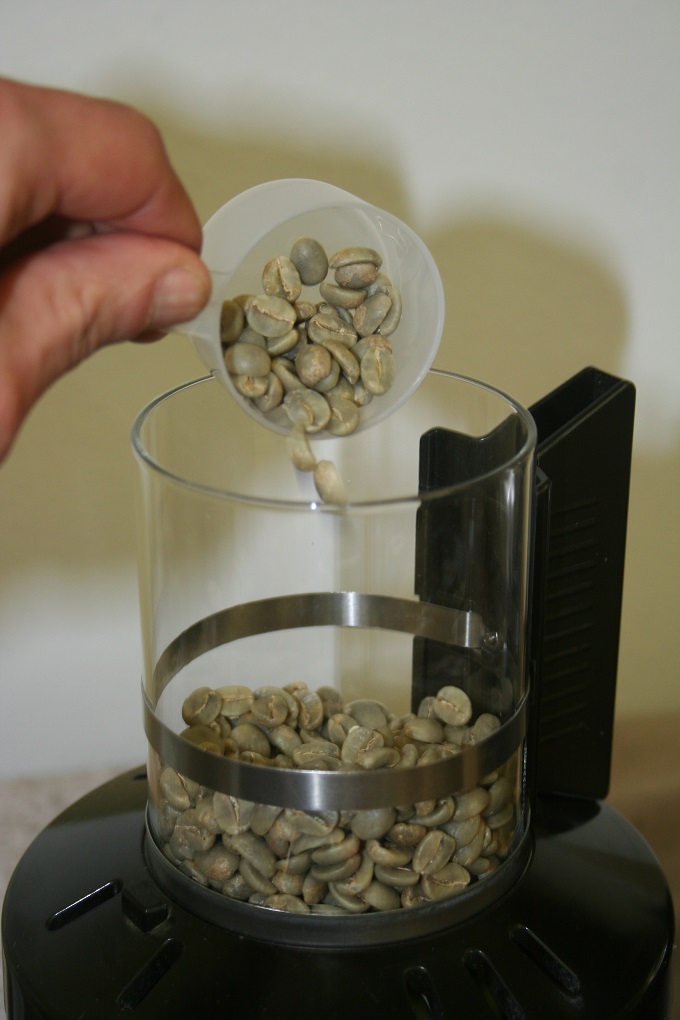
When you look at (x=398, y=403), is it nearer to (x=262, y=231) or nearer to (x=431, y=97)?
(x=262, y=231)

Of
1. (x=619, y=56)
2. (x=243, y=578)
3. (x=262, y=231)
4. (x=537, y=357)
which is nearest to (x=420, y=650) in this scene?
(x=243, y=578)

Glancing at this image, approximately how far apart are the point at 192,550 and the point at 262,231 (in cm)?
16

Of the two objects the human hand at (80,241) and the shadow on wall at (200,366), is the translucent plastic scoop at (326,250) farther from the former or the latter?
the shadow on wall at (200,366)

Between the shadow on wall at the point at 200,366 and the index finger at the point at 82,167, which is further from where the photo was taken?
the shadow on wall at the point at 200,366

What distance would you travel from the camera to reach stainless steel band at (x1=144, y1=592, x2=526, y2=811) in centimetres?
54

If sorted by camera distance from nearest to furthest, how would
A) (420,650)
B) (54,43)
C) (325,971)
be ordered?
(325,971)
(420,650)
(54,43)

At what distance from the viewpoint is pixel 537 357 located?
1030 millimetres

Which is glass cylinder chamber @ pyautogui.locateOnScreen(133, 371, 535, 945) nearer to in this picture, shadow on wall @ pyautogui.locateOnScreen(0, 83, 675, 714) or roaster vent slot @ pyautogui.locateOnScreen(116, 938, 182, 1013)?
roaster vent slot @ pyautogui.locateOnScreen(116, 938, 182, 1013)

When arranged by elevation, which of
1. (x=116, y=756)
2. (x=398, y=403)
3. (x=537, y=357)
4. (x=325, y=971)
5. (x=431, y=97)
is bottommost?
(x=116, y=756)

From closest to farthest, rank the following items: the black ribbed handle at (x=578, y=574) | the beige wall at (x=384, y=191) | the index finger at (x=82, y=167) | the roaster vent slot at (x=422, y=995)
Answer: the index finger at (x=82, y=167), the roaster vent slot at (x=422, y=995), the black ribbed handle at (x=578, y=574), the beige wall at (x=384, y=191)

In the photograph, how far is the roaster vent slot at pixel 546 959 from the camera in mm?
553

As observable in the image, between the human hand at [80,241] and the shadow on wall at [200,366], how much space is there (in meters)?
0.43

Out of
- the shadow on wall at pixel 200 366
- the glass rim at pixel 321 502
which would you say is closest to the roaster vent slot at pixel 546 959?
the glass rim at pixel 321 502

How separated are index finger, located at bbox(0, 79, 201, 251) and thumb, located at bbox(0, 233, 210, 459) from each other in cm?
1
